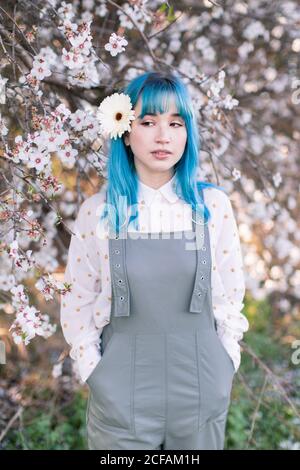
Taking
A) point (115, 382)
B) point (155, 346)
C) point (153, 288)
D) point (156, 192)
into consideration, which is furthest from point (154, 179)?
point (115, 382)

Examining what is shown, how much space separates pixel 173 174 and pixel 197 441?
2.62ft

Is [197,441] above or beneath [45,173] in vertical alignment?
beneath

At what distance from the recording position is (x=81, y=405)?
2.83 metres

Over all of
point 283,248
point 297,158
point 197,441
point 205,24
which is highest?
point 205,24

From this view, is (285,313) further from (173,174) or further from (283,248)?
(173,174)

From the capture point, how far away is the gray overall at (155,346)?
174cm

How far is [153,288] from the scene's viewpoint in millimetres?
1741

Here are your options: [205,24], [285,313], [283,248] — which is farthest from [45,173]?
[285,313]

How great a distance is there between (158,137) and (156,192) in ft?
0.57

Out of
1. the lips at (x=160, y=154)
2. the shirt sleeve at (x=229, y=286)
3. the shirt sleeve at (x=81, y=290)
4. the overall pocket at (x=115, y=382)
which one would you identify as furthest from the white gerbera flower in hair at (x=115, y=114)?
the overall pocket at (x=115, y=382)

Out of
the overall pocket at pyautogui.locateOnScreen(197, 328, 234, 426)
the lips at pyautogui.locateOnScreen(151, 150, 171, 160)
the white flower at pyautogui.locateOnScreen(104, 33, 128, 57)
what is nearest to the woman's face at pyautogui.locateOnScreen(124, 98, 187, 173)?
the lips at pyautogui.locateOnScreen(151, 150, 171, 160)

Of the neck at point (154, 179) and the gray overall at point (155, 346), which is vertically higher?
the neck at point (154, 179)

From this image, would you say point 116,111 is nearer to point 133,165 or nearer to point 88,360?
point 133,165

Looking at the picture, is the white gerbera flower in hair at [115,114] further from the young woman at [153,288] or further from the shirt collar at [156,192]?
the shirt collar at [156,192]
